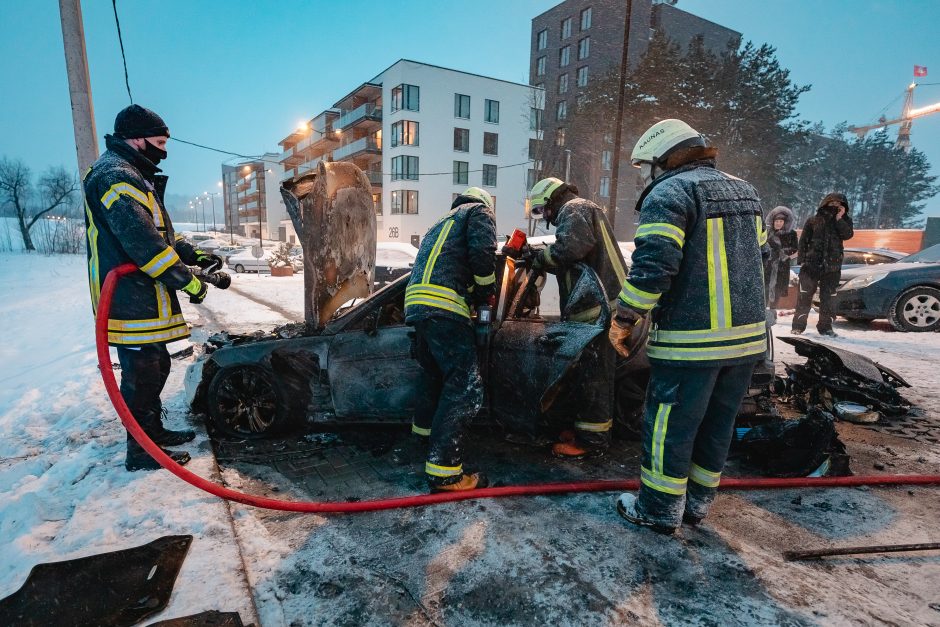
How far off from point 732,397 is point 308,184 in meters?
3.61

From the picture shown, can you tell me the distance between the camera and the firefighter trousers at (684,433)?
225 centimetres

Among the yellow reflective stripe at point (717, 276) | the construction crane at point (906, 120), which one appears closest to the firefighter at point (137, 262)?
the yellow reflective stripe at point (717, 276)

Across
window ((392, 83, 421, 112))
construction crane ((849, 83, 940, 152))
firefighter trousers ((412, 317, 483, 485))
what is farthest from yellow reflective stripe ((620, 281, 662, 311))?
construction crane ((849, 83, 940, 152))

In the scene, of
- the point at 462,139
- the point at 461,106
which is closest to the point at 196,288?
the point at 462,139

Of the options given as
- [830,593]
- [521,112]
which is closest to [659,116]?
[521,112]

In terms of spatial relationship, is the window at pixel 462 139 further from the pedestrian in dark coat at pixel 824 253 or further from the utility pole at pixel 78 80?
the utility pole at pixel 78 80

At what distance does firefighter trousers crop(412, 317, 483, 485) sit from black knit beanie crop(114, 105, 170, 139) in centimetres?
215

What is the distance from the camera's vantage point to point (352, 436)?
3.67 meters

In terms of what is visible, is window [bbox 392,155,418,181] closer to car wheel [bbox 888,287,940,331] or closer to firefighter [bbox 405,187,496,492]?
car wheel [bbox 888,287,940,331]

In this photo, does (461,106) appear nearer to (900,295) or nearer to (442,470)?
(900,295)

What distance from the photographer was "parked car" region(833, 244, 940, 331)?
684cm

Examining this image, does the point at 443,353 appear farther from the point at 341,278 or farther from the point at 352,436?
the point at 341,278

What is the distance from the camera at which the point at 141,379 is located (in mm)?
2963

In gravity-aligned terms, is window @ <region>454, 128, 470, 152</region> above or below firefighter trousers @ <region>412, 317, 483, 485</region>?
above
